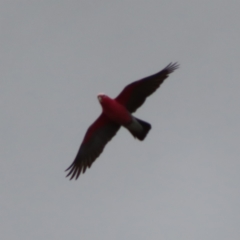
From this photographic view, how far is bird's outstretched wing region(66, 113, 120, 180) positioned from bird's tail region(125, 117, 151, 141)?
31.5 inches

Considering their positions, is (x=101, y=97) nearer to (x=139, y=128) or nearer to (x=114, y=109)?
(x=114, y=109)

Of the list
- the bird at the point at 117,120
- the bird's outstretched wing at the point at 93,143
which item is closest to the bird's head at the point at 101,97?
the bird at the point at 117,120

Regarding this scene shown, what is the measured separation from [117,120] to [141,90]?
1.30 m

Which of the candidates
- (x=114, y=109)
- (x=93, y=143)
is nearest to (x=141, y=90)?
(x=114, y=109)

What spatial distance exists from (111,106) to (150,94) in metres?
1.42

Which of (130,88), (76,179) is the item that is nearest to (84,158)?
(76,179)

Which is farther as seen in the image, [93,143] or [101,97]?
[93,143]

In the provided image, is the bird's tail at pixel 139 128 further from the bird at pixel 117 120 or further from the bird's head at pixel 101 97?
the bird's head at pixel 101 97

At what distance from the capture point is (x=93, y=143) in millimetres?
31953

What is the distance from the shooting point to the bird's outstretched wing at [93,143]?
104ft

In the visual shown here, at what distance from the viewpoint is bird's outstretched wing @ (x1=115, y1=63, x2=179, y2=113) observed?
3097 centimetres

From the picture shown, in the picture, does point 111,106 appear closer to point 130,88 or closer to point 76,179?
point 130,88

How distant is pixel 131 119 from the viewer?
31000mm

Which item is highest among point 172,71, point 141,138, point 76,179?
point 172,71
